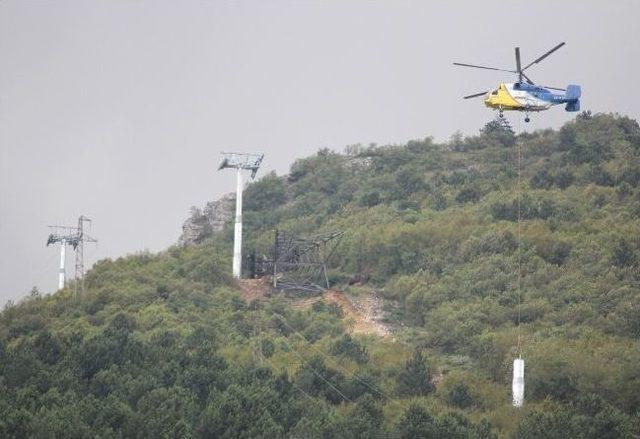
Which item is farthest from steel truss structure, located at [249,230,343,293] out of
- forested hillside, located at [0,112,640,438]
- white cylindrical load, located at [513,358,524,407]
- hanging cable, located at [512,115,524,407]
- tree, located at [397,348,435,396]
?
white cylindrical load, located at [513,358,524,407]

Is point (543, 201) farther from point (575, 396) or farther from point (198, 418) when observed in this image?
point (198, 418)

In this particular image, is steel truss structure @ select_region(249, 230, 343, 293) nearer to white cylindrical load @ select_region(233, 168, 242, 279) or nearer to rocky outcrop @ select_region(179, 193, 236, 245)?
white cylindrical load @ select_region(233, 168, 242, 279)

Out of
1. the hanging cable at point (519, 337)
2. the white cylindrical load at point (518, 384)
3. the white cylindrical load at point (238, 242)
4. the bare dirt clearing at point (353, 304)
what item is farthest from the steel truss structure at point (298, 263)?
the white cylindrical load at point (518, 384)

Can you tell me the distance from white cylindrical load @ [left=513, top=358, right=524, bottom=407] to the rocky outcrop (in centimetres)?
4016

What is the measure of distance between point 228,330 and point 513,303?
42.4ft

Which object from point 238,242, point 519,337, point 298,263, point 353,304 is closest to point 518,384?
point 519,337

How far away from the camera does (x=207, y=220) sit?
88.8 metres

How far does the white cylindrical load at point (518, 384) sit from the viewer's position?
161ft

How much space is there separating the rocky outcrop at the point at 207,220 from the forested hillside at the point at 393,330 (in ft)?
5.77

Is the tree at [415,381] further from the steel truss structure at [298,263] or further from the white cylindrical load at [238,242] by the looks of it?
the white cylindrical load at [238,242]

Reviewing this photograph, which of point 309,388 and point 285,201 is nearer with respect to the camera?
point 309,388

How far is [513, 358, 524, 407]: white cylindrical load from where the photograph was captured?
1933 inches

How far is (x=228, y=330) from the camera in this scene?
6028 cm

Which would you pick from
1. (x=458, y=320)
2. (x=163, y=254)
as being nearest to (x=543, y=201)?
(x=458, y=320)
